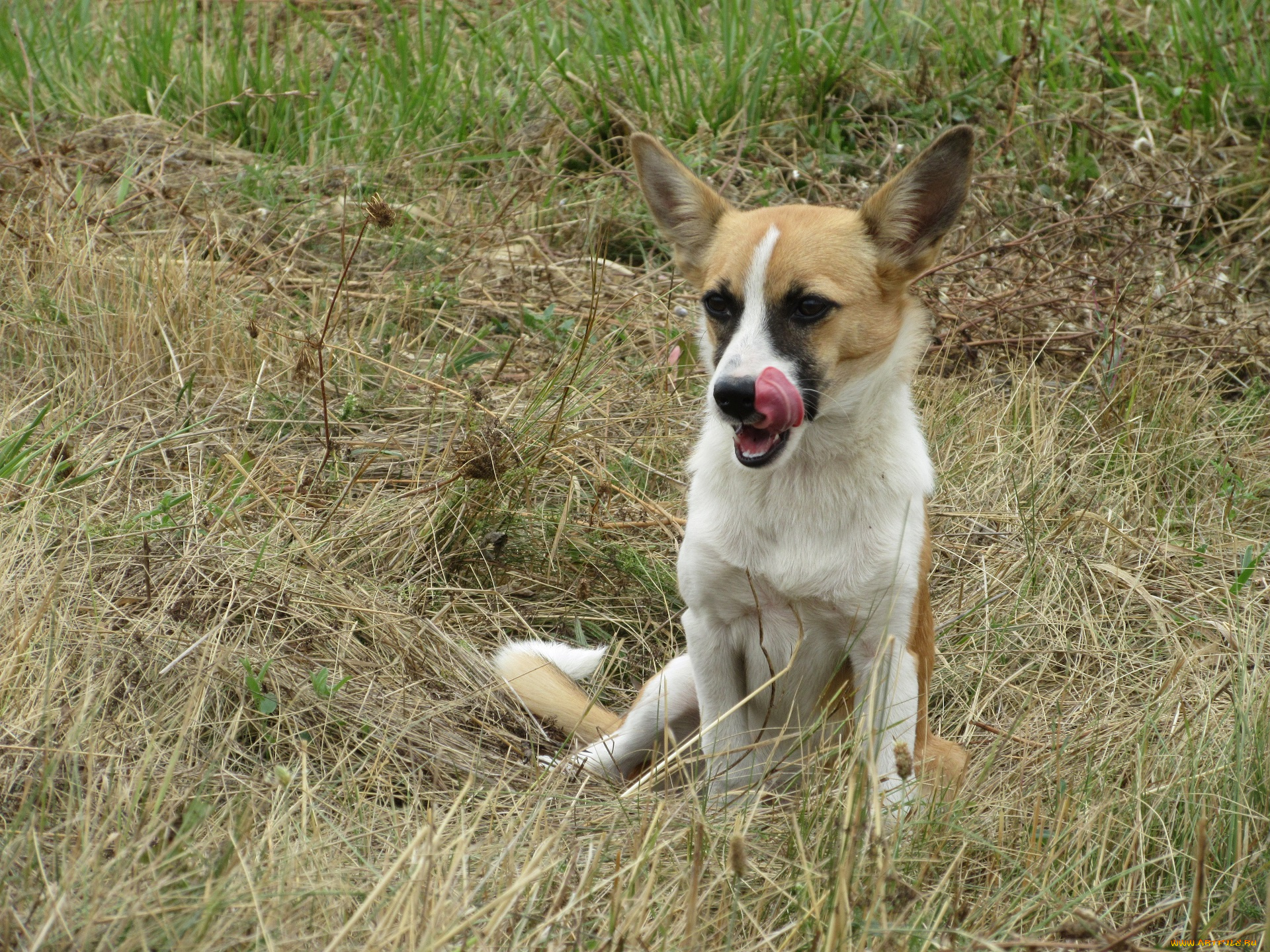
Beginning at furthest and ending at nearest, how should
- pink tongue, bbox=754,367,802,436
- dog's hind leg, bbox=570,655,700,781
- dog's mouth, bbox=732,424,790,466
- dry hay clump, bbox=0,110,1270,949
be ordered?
dog's hind leg, bbox=570,655,700,781 → dog's mouth, bbox=732,424,790,466 → pink tongue, bbox=754,367,802,436 → dry hay clump, bbox=0,110,1270,949

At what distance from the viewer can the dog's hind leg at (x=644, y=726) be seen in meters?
3.08

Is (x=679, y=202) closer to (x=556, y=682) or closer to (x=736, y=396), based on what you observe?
(x=736, y=396)

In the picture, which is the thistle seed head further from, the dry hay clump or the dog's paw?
the dog's paw

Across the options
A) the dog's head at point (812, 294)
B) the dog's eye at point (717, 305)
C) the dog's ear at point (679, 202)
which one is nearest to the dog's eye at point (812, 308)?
the dog's head at point (812, 294)

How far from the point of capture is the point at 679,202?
3135mm

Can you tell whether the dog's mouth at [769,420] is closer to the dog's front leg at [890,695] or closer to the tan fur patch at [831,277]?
the tan fur patch at [831,277]

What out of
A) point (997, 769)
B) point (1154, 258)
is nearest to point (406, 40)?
point (1154, 258)

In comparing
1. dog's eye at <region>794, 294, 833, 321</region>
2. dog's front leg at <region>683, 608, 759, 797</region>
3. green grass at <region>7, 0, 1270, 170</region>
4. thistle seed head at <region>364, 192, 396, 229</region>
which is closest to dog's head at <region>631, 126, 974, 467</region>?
dog's eye at <region>794, 294, 833, 321</region>

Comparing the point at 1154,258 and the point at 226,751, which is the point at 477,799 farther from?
the point at 1154,258

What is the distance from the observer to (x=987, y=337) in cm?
454

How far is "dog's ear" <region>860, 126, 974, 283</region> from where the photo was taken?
2.79 m

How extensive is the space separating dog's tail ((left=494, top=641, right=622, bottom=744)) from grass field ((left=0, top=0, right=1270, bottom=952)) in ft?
0.26

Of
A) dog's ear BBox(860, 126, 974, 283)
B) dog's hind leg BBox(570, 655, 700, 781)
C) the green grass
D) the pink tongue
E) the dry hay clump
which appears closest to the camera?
the dry hay clump

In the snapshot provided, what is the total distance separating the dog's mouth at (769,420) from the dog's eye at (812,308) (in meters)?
0.20
